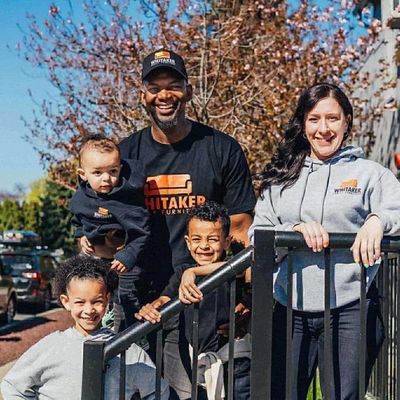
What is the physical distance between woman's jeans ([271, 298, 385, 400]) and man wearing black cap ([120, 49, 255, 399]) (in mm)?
787

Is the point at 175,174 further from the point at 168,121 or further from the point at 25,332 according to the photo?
the point at 25,332

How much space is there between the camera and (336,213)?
10.6 ft

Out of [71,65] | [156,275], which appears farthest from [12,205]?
[156,275]

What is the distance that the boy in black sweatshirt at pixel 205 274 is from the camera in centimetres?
360

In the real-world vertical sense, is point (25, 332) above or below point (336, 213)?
below

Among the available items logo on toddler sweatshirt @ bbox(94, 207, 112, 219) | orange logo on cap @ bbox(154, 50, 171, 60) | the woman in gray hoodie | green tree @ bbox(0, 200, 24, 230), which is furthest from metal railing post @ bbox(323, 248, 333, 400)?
green tree @ bbox(0, 200, 24, 230)

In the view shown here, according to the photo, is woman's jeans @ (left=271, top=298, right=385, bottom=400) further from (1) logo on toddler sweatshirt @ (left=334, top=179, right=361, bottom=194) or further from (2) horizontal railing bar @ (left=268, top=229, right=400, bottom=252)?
(1) logo on toddler sweatshirt @ (left=334, top=179, right=361, bottom=194)

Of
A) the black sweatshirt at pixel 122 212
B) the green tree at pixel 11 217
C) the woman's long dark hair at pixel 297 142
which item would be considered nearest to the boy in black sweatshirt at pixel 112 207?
the black sweatshirt at pixel 122 212

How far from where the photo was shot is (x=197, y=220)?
3695 mm

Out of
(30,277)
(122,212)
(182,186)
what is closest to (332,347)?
(182,186)

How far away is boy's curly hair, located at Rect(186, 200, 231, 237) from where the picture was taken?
12.1 feet

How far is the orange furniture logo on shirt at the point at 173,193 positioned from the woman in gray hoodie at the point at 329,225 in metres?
0.59

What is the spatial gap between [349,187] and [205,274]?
795mm

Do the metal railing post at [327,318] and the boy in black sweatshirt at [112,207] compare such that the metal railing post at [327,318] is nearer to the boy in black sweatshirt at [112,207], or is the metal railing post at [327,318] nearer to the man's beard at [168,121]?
the boy in black sweatshirt at [112,207]
